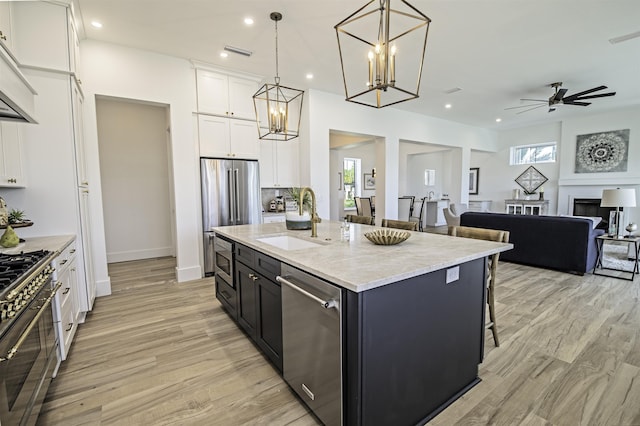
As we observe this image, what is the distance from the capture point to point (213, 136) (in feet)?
14.8

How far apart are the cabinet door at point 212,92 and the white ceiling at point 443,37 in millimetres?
230

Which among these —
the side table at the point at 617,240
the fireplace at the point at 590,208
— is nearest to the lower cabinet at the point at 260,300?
the side table at the point at 617,240

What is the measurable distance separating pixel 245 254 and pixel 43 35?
2.85 m

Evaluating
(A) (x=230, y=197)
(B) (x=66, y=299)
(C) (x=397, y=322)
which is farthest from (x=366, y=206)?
(C) (x=397, y=322)

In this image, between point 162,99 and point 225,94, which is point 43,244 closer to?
point 162,99

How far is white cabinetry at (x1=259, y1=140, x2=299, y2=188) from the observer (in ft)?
17.3

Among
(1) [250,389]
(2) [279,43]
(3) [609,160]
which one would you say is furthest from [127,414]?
(3) [609,160]

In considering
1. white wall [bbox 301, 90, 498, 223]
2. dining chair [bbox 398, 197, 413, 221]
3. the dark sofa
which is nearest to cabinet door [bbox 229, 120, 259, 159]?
white wall [bbox 301, 90, 498, 223]

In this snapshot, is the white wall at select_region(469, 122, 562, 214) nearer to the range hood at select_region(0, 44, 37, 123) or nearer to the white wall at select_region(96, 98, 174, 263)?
the white wall at select_region(96, 98, 174, 263)

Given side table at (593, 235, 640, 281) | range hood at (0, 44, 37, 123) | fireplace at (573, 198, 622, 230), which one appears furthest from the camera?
fireplace at (573, 198, 622, 230)

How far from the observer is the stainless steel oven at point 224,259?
9.27 feet

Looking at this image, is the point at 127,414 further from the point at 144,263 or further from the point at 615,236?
the point at 615,236

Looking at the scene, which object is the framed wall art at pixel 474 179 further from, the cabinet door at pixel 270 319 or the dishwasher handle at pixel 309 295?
the dishwasher handle at pixel 309 295

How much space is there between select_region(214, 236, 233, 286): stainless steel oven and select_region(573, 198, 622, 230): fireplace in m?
9.21
